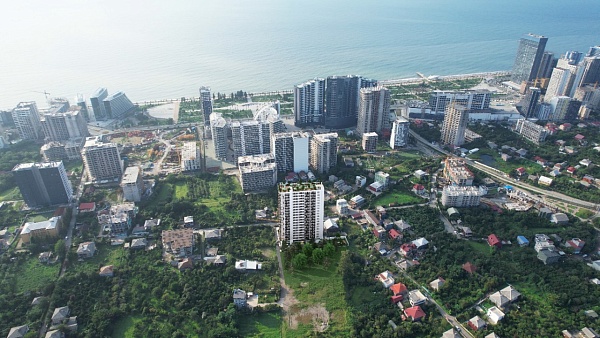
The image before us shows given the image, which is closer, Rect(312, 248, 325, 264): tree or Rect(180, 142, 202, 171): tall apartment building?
Rect(312, 248, 325, 264): tree

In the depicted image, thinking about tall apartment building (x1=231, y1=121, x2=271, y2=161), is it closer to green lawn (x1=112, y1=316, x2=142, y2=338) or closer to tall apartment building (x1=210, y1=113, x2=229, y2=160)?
tall apartment building (x1=210, y1=113, x2=229, y2=160)

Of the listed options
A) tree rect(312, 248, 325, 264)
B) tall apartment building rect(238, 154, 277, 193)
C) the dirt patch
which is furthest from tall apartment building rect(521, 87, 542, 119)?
the dirt patch

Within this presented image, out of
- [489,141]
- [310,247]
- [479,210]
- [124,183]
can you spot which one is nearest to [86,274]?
[124,183]

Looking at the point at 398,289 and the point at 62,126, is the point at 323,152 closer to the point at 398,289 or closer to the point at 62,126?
the point at 398,289

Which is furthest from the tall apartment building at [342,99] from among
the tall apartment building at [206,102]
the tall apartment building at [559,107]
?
the tall apartment building at [559,107]

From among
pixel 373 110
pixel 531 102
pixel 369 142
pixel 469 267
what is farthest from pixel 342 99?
pixel 469 267

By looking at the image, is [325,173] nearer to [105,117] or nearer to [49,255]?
[49,255]

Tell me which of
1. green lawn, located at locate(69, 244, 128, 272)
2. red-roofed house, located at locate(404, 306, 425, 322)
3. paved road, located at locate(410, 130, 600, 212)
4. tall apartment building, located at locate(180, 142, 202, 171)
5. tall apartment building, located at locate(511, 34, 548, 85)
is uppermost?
tall apartment building, located at locate(511, 34, 548, 85)
